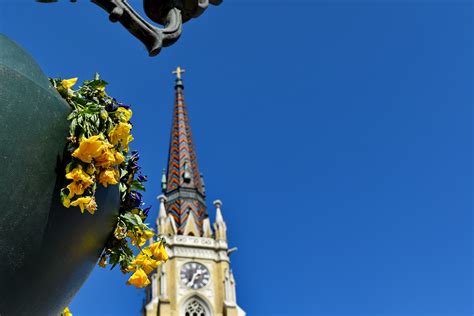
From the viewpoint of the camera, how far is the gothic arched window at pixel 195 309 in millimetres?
46062

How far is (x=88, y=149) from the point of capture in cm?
224

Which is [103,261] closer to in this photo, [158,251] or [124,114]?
[158,251]

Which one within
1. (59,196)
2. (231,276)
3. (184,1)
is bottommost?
(59,196)

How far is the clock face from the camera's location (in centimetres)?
4719

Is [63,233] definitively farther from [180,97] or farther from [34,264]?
[180,97]

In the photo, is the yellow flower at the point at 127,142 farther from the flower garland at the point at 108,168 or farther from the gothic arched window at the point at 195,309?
the gothic arched window at the point at 195,309

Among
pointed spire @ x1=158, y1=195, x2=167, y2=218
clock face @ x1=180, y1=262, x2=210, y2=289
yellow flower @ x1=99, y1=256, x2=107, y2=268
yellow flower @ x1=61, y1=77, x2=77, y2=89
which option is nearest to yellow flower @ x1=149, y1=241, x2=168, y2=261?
yellow flower @ x1=99, y1=256, x2=107, y2=268

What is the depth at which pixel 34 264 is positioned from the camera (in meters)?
2.09

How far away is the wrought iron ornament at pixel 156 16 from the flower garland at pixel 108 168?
0.28m

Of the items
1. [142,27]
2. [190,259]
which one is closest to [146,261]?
[142,27]

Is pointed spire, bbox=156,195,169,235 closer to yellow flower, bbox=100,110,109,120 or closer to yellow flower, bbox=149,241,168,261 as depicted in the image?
yellow flower, bbox=149,241,168,261

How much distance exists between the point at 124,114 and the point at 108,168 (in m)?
0.29

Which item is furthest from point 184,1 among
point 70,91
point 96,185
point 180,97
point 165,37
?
point 180,97

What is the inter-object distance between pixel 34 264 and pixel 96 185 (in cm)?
37
